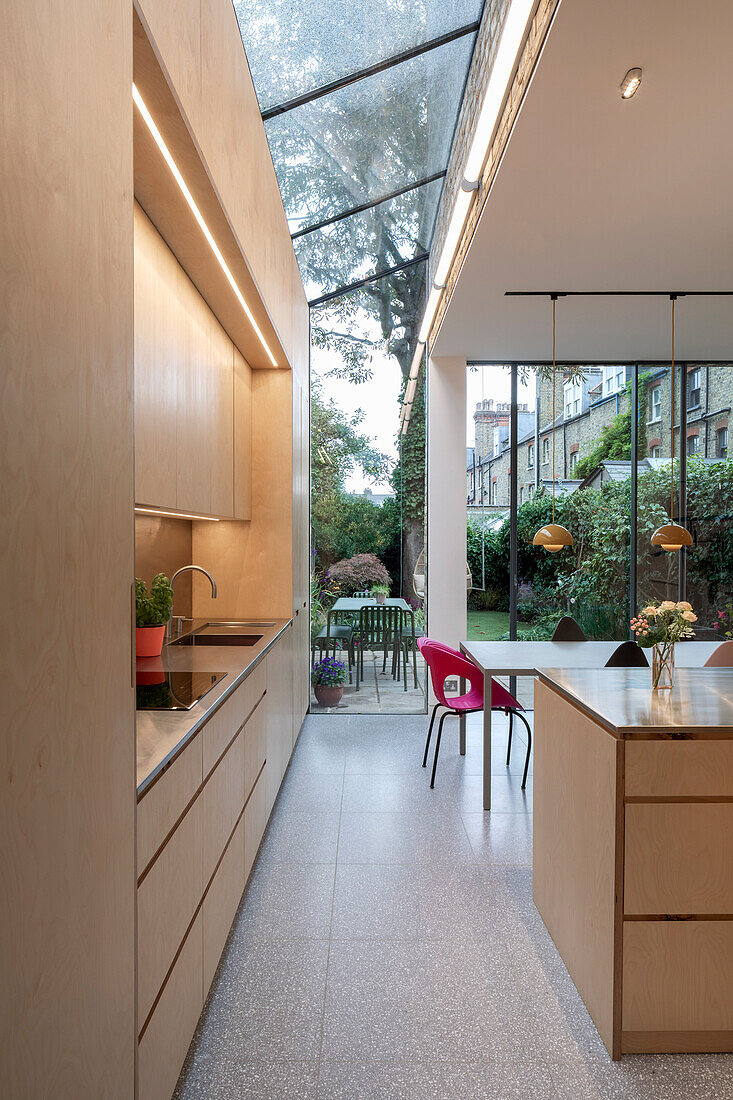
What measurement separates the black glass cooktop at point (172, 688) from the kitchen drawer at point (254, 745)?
0.36m

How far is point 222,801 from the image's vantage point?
2.17 metres

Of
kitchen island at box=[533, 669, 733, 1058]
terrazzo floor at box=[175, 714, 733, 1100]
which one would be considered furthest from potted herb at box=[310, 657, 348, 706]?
kitchen island at box=[533, 669, 733, 1058]

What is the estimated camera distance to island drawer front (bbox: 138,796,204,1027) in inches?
55.6

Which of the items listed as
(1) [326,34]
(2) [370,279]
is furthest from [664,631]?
(2) [370,279]

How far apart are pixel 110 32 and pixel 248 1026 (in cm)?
243

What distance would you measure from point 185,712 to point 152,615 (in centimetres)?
98

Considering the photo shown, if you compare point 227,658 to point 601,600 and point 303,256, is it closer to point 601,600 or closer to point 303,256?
point 303,256

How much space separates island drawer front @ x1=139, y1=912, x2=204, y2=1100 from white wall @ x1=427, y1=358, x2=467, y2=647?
13.0ft

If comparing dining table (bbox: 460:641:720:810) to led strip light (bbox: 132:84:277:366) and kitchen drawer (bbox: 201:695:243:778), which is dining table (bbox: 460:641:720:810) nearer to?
kitchen drawer (bbox: 201:695:243:778)

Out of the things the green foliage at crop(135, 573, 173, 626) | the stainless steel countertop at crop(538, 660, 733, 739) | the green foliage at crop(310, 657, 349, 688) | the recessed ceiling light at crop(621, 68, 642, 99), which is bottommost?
the green foliage at crop(310, 657, 349, 688)

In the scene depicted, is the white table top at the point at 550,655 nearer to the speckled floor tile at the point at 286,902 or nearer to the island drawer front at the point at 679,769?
the speckled floor tile at the point at 286,902

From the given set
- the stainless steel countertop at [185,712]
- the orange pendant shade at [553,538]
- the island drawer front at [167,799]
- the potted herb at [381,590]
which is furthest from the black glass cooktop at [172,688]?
the potted herb at [381,590]

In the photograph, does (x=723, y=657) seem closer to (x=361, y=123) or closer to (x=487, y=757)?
(x=487, y=757)

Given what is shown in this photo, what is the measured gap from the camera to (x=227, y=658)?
2.81 m
